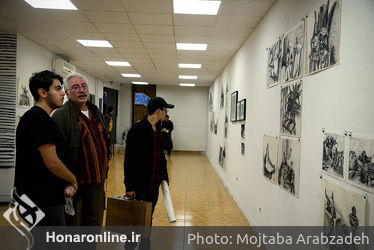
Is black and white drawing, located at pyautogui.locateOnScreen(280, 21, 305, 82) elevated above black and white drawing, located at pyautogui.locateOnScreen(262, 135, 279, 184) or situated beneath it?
elevated above

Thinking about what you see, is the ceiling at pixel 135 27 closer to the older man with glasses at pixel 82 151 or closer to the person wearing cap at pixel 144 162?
the person wearing cap at pixel 144 162

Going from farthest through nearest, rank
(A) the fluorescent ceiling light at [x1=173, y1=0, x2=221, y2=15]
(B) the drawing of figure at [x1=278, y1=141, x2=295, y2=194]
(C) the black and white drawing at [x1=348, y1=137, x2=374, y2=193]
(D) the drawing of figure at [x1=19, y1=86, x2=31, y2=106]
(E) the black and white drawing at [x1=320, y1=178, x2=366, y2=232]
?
(D) the drawing of figure at [x1=19, y1=86, x2=31, y2=106], (A) the fluorescent ceiling light at [x1=173, y1=0, x2=221, y2=15], (B) the drawing of figure at [x1=278, y1=141, x2=295, y2=194], (E) the black and white drawing at [x1=320, y1=178, x2=366, y2=232], (C) the black and white drawing at [x1=348, y1=137, x2=374, y2=193]

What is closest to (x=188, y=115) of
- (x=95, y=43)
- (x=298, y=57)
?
(x=95, y=43)

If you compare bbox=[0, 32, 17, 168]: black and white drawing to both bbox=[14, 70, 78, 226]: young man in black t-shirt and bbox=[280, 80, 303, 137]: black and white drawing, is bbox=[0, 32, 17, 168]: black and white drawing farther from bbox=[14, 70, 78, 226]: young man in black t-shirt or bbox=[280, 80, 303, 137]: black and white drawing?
bbox=[280, 80, 303, 137]: black and white drawing

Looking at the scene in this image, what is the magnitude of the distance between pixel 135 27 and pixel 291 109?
322 cm

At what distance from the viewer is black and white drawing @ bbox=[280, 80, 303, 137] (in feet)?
9.41

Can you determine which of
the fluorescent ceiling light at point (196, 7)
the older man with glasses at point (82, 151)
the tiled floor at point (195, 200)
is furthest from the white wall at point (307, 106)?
the older man with glasses at point (82, 151)

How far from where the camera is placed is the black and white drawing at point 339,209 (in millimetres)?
1833

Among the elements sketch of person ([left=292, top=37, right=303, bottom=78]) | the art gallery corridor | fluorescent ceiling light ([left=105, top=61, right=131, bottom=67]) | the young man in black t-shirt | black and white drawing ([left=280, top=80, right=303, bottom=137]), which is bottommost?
→ the art gallery corridor

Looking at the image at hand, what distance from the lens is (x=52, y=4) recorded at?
436 cm

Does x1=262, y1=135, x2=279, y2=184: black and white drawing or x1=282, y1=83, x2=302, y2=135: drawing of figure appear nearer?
x1=282, y1=83, x2=302, y2=135: drawing of figure

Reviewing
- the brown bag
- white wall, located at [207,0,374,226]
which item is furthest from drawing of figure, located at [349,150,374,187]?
the brown bag

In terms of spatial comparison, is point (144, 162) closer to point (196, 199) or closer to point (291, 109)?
point (291, 109)

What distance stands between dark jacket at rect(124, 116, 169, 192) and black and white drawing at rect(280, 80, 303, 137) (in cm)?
134
